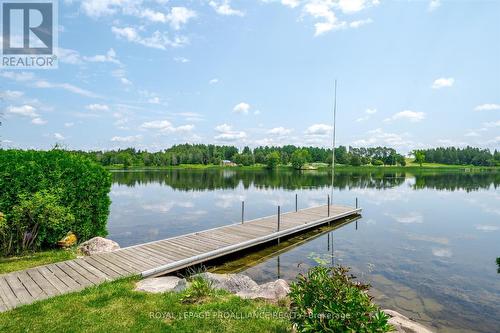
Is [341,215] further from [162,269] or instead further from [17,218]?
[17,218]

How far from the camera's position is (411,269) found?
12.8 meters

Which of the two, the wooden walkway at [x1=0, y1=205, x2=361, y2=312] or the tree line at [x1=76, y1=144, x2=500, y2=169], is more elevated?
the tree line at [x1=76, y1=144, x2=500, y2=169]

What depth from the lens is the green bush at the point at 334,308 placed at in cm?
433

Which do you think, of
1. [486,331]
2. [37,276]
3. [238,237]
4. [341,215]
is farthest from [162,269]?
[341,215]

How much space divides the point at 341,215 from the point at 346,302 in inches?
721

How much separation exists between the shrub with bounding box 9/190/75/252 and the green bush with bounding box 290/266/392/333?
389 inches

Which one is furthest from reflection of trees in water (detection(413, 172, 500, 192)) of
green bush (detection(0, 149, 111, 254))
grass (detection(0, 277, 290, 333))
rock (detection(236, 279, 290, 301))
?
grass (detection(0, 277, 290, 333))

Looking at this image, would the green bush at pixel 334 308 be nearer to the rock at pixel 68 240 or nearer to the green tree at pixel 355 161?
the rock at pixel 68 240

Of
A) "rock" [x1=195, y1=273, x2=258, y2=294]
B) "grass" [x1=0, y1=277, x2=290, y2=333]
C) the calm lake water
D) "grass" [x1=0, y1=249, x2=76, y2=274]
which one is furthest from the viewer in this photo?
the calm lake water

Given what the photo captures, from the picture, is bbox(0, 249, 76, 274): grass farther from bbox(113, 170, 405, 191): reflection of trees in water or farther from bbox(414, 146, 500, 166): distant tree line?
bbox(414, 146, 500, 166): distant tree line

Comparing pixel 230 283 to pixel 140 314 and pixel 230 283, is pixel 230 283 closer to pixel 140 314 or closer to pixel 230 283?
pixel 230 283

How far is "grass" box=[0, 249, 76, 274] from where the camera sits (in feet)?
30.2

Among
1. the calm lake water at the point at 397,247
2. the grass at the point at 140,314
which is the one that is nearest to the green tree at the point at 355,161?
the calm lake water at the point at 397,247

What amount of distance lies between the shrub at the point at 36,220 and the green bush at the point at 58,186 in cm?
5
